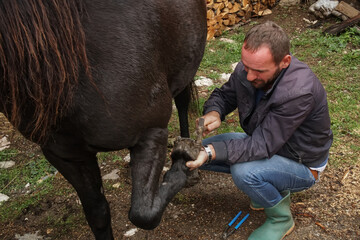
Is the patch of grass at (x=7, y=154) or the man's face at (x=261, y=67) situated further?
the patch of grass at (x=7, y=154)

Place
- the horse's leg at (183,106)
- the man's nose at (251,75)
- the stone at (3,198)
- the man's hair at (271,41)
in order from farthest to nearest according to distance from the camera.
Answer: the horse's leg at (183,106) → the stone at (3,198) → the man's nose at (251,75) → the man's hair at (271,41)

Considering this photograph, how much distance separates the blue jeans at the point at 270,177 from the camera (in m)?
2.16

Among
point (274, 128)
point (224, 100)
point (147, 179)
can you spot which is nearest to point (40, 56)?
point (147, 179)

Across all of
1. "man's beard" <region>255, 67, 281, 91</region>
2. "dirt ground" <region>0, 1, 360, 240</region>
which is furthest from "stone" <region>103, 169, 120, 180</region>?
"man's beard" <region>255, 67, 281, 91</region>

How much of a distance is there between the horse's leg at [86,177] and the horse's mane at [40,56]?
261 millimetres

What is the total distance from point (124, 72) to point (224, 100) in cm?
109

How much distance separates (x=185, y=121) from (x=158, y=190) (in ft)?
4.34

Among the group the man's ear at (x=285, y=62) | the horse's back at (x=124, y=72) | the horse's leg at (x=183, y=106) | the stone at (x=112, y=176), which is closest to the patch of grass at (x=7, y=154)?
the stone at (x=112, y=176)

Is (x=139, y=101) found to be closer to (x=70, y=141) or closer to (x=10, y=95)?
(x=70, y=141)

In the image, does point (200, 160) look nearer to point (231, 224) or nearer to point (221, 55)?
point (231, 224)

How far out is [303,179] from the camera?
2240 millimetres

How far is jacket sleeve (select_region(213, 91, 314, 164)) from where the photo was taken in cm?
195

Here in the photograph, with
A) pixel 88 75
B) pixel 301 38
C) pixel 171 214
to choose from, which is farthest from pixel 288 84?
pixel 301 38

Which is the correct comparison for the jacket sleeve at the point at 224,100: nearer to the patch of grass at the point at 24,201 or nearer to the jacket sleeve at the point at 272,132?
the jacket sleeve at the point at 272,132
